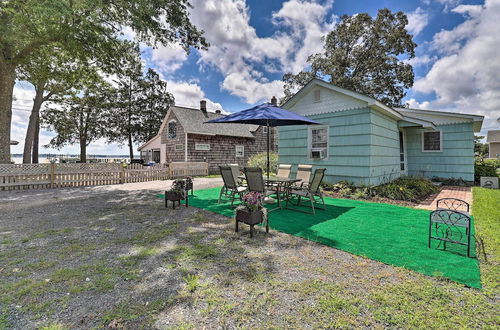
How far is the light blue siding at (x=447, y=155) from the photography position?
9.34 m

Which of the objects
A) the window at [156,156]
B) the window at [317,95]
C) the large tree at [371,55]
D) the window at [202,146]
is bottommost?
the window at [156,156]

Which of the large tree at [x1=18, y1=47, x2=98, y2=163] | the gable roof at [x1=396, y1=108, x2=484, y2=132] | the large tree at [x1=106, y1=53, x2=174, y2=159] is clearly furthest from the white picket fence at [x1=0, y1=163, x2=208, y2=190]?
the large tree at [x1=106, y1=53, x2=174, y2=159]

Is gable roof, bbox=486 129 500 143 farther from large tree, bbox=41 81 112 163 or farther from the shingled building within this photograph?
large tree, bbox=41 81 112 163

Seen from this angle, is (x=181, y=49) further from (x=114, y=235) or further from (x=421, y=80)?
(x=421, y=80)

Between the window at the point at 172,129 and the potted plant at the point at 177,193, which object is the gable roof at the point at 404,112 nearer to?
the potted plant at the point at 177,193

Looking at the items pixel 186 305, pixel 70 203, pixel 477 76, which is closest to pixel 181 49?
pixel 70 203

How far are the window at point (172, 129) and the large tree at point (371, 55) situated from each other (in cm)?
1409

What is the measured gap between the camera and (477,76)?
39.2ft

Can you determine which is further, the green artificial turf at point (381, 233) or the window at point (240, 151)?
the window at point (240, 151)

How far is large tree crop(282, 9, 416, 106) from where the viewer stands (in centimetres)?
1816

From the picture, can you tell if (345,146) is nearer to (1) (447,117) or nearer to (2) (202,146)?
(1) (447,117)

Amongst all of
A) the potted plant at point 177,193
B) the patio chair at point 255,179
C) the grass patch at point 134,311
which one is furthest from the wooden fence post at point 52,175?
the grass patch at point 134,311

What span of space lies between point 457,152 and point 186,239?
12.0 metres

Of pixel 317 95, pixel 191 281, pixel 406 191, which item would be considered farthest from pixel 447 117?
pixel 191 281
